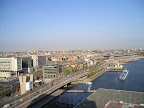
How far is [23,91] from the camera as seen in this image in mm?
6684

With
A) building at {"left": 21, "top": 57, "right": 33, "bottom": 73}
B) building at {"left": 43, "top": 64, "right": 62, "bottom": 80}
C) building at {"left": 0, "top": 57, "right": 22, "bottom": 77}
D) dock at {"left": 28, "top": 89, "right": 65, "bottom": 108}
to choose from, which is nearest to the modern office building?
building at {"left": 21, "top": 57, "right": 33, "bottom": 73}

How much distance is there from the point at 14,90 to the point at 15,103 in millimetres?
2535

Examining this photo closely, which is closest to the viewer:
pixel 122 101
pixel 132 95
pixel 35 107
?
pixel 122 101

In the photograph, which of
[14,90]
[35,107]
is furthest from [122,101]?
[14,90]

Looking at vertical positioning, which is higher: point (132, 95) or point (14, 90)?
point (132, 95)

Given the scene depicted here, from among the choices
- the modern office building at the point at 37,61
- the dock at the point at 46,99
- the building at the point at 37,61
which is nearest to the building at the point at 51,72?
the dock at the point at 46,99

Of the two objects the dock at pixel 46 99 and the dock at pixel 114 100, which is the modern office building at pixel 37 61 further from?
the dock at pixel 114 100

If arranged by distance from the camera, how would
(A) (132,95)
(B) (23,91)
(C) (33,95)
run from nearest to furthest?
(A) (132,95)
(C) (33,95)
(B) (23,91)

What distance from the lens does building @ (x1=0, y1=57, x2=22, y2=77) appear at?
10.4m

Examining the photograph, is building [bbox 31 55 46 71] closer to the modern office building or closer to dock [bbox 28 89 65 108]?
the modern office building

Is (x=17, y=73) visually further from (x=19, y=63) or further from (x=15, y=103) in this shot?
(x=15, y=103)

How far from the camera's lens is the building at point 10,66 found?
34.2 ft

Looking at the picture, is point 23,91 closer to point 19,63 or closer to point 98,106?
point 98,106

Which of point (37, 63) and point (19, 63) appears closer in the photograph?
point (19, 63)
